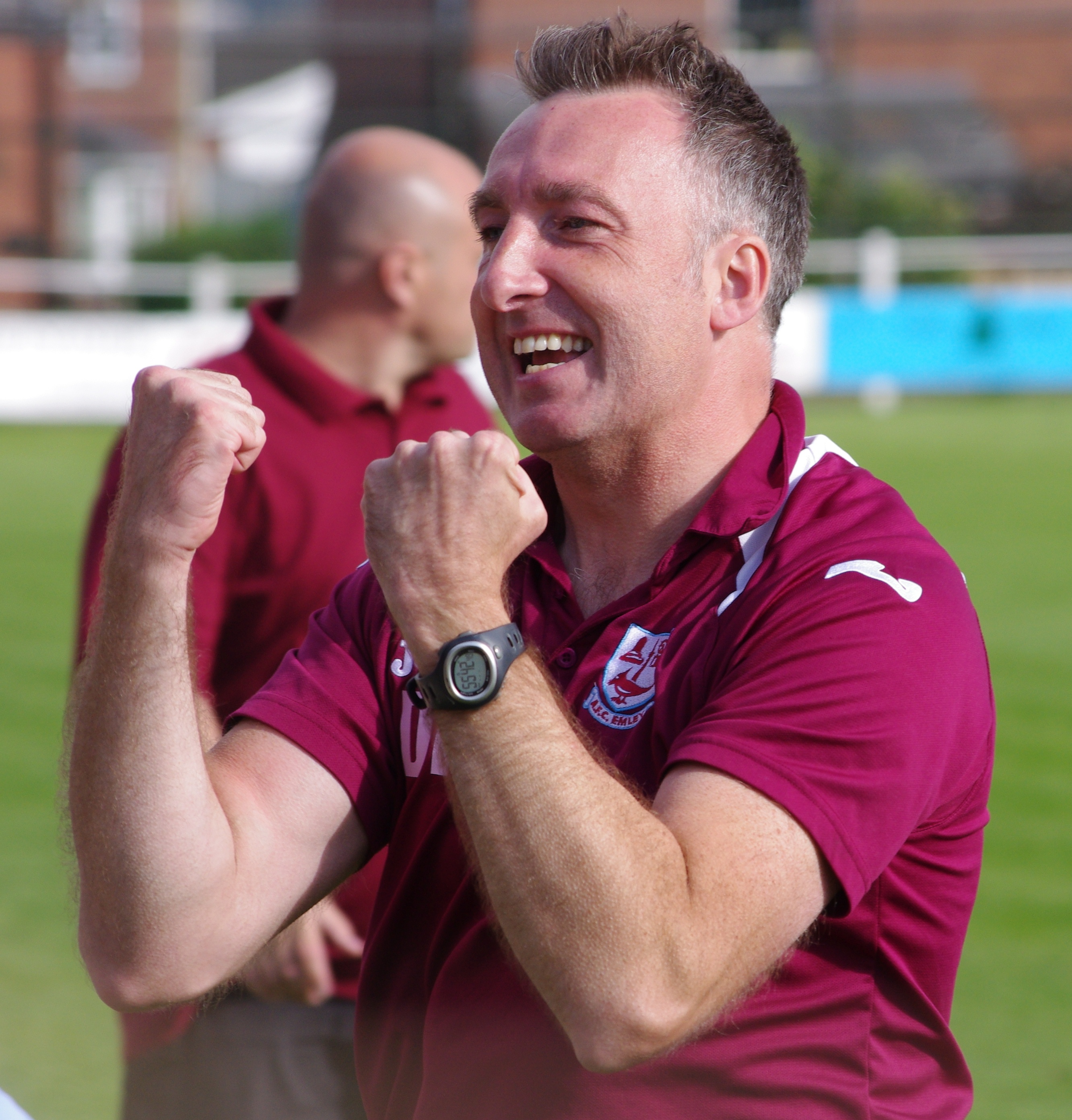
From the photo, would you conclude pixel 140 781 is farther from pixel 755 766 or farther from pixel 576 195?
pixel 576 195

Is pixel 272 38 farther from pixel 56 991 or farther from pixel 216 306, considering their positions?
pixel 56 991

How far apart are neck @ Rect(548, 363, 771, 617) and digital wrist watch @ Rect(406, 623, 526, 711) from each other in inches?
17.8

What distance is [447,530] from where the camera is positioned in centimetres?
204

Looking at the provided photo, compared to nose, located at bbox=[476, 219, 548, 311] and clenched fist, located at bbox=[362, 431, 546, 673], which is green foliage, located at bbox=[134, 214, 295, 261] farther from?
clenched fist, located at bbox=[362, 431, 546, 673]

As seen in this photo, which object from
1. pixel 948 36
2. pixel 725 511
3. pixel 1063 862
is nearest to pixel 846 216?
pixel 948 36

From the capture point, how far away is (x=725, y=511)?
2279mm

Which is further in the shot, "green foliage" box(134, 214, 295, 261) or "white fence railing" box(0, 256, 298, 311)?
"green foliage" box(134, 214, 295, 261)

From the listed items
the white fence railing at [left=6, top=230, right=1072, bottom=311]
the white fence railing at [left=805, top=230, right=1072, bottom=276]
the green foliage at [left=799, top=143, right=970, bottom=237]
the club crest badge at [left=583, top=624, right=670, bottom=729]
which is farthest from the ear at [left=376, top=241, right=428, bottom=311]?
the green foliage at [left=799, top=143, right=970, bottom=237]

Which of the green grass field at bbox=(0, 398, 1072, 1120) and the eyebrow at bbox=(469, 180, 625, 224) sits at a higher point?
the eyebrow at bbox=(469, 180, 625, 224)

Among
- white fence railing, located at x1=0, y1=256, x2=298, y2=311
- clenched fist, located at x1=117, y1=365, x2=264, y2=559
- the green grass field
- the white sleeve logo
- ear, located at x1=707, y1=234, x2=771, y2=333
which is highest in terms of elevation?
ear, located at x1=707, y1=234, x2=771, y2=333

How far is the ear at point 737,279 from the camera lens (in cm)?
241

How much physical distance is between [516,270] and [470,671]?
2.23 feet

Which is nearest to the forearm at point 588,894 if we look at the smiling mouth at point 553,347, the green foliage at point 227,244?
the smiling mouth at point 553,347

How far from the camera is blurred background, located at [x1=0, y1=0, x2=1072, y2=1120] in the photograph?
5.01 meters
